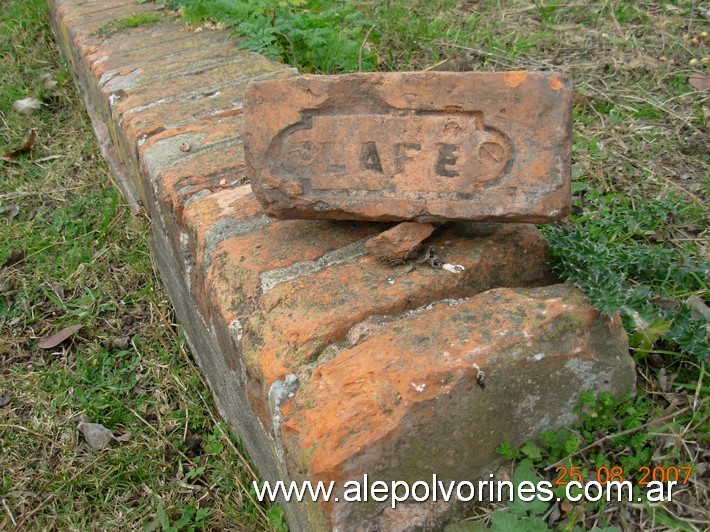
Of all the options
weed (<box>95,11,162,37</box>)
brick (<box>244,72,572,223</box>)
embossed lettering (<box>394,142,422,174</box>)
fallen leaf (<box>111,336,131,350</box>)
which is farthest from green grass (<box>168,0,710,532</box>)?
fallen leaf (<box>111,336,131,350</box>)

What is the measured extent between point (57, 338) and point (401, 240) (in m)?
1.55

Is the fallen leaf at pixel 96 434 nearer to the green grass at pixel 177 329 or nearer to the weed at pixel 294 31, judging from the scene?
the green grass at pixel 177 329

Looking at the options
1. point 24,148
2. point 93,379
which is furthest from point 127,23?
point 93,379

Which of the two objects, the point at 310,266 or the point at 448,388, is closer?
the point at 448,388

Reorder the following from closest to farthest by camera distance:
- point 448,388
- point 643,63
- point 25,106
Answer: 1. point 448,388
2. point 643,63
3. point 25,106

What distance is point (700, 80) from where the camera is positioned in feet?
8.95

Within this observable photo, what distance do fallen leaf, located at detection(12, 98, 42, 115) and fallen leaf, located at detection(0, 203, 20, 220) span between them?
0.92 metres

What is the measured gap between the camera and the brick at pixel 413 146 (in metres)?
1.47

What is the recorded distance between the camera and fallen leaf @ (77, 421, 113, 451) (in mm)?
2076

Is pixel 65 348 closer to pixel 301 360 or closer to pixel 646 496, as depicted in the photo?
pixel 301 360

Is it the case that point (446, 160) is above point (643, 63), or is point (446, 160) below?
above

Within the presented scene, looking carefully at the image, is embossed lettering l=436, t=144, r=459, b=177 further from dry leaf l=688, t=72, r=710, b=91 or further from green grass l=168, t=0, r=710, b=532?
dry leaf l=688, t=72, r=710, b=91

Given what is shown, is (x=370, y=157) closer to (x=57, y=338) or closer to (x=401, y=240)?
(x=401, y=240)

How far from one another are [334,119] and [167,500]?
3.89ft
